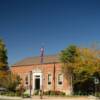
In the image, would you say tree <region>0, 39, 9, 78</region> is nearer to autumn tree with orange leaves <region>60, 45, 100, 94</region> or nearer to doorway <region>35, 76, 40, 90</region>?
doorway <region>35, 76, 40, 90</region>

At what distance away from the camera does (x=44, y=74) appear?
218 ft

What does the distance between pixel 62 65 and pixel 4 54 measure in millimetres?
9965

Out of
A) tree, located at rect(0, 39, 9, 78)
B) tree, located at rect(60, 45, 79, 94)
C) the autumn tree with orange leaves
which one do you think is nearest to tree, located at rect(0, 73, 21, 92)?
tree, located at rect(0, 39, 9, 78)

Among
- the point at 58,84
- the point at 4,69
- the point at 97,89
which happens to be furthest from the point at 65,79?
the point at 4,69

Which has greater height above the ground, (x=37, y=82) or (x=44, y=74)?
(x=44, y=74)

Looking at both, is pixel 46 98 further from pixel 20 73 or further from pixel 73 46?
pixel 20 73

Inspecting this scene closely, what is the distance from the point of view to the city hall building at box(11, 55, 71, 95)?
206ft

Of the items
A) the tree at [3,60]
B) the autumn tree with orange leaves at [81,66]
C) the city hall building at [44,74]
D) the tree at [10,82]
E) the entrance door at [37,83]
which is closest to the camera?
the autumn tree with orange leaves at [81,66]

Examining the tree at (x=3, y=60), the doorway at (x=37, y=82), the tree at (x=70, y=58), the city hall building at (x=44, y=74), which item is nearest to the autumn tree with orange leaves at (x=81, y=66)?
the tree at (x=70, y=58)

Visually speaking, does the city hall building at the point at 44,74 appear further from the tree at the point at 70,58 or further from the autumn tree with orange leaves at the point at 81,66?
the tree at the point at 70,58

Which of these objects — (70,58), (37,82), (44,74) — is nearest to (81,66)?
(70,58)

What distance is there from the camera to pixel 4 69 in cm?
6166

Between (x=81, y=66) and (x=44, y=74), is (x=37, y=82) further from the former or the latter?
(x=81, y=66)

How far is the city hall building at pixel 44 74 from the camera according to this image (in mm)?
62844
